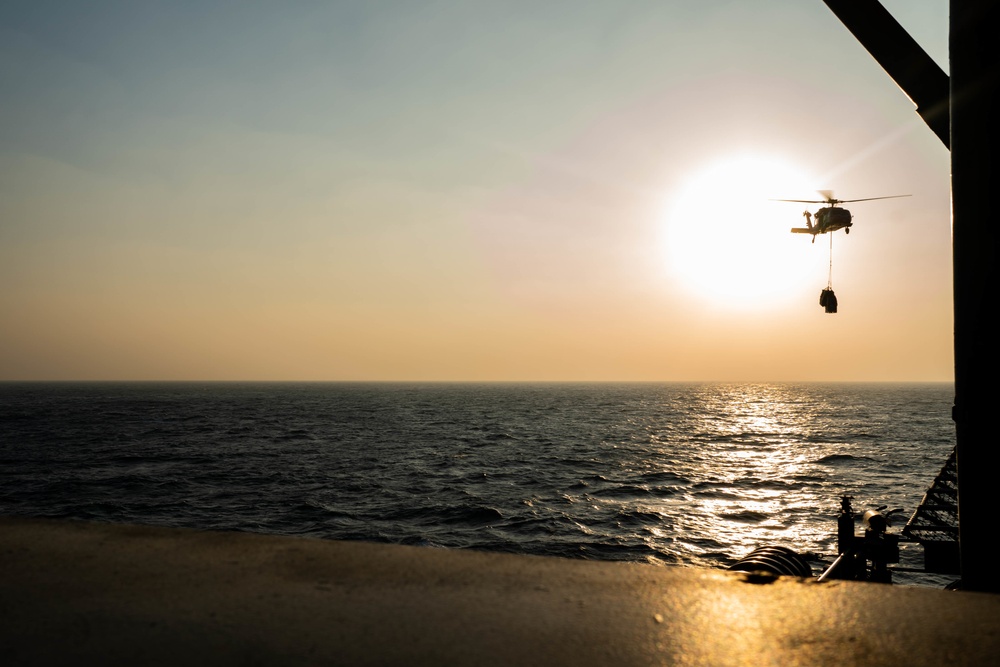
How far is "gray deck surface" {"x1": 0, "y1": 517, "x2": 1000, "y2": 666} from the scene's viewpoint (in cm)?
217

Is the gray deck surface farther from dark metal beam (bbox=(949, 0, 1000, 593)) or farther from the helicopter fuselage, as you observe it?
the helicopter fuselage

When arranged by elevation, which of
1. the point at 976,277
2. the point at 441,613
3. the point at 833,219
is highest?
the point at 833,219

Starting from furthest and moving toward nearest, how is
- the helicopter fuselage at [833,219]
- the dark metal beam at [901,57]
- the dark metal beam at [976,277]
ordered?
1. the helicopter fuselage at [833,219]
2. the dark metal beam at [901,57]
3. the dark metal beam at [976,277]

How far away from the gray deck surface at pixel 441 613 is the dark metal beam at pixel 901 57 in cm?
369

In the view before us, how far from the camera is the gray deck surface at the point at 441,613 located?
2.17m

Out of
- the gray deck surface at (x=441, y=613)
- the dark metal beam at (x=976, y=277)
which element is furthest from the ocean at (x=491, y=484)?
the gray deck surface at (x=441, y=613)

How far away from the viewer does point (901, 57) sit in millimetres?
4965

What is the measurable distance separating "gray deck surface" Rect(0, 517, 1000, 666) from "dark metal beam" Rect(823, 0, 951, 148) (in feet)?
12.1

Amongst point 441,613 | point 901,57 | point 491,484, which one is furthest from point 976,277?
point 491,484

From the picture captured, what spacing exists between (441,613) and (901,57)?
16.5ft

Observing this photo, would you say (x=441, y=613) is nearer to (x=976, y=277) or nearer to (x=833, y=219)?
(x=976, y=277)

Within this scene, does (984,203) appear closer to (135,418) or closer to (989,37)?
(989,37)

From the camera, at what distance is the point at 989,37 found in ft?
12.4

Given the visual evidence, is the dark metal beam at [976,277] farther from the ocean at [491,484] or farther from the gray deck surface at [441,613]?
the ocean at [491,484]
